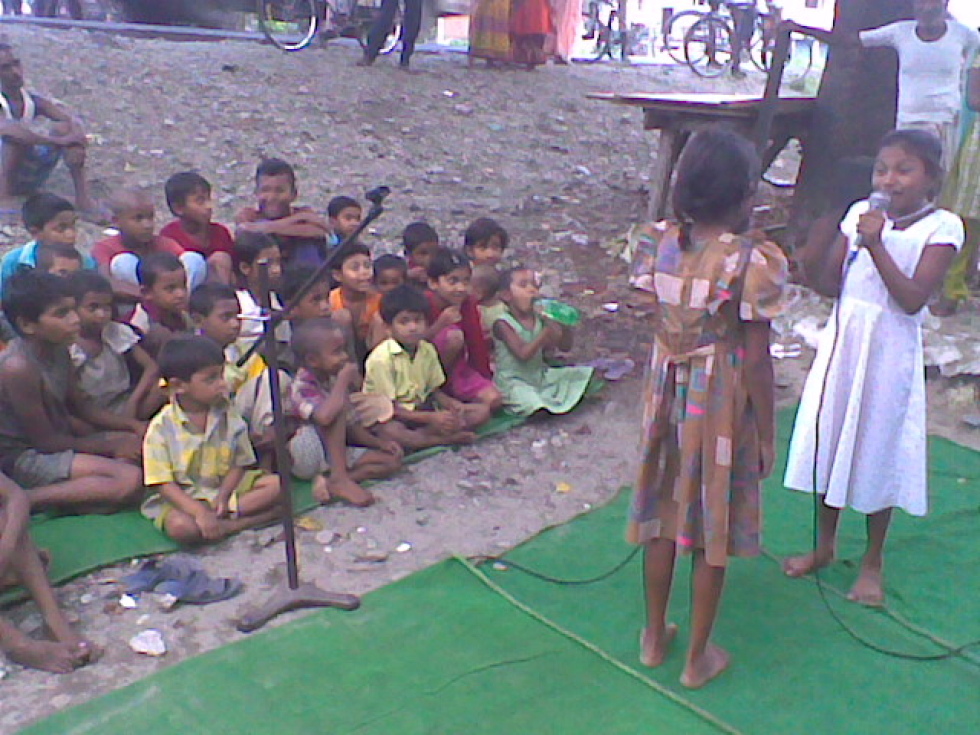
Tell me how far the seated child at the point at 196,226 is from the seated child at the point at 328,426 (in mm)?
684

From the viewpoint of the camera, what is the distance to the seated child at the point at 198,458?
310 cm

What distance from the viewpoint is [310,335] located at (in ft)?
11.7

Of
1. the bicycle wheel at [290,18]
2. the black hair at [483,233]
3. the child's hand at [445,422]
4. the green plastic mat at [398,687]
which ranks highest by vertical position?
the bicycle wheel at [290,18]

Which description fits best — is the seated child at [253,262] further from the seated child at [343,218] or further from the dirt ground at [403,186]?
the dirt ground at [403,186]

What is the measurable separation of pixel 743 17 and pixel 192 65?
9.18 meters

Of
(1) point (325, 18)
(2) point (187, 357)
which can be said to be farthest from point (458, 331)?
(1) point (325, 18)

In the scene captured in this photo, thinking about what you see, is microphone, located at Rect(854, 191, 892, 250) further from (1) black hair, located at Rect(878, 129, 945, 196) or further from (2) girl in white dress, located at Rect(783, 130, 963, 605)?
(1) black hair, located at Rect(878, 129, 945, 196)

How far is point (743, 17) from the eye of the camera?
591 inches

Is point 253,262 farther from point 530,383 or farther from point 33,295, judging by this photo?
point 530,383

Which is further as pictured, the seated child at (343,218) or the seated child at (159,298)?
the seated child at (343,218)

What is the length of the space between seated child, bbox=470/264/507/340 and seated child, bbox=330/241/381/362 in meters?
0.45

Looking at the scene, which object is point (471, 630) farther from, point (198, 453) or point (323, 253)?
point (323, 253)

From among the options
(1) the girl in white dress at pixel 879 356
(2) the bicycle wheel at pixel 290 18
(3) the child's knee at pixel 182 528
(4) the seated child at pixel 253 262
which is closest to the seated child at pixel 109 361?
(4) the seated child at pixel 253 262

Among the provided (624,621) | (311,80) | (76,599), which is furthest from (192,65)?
(624,621)
